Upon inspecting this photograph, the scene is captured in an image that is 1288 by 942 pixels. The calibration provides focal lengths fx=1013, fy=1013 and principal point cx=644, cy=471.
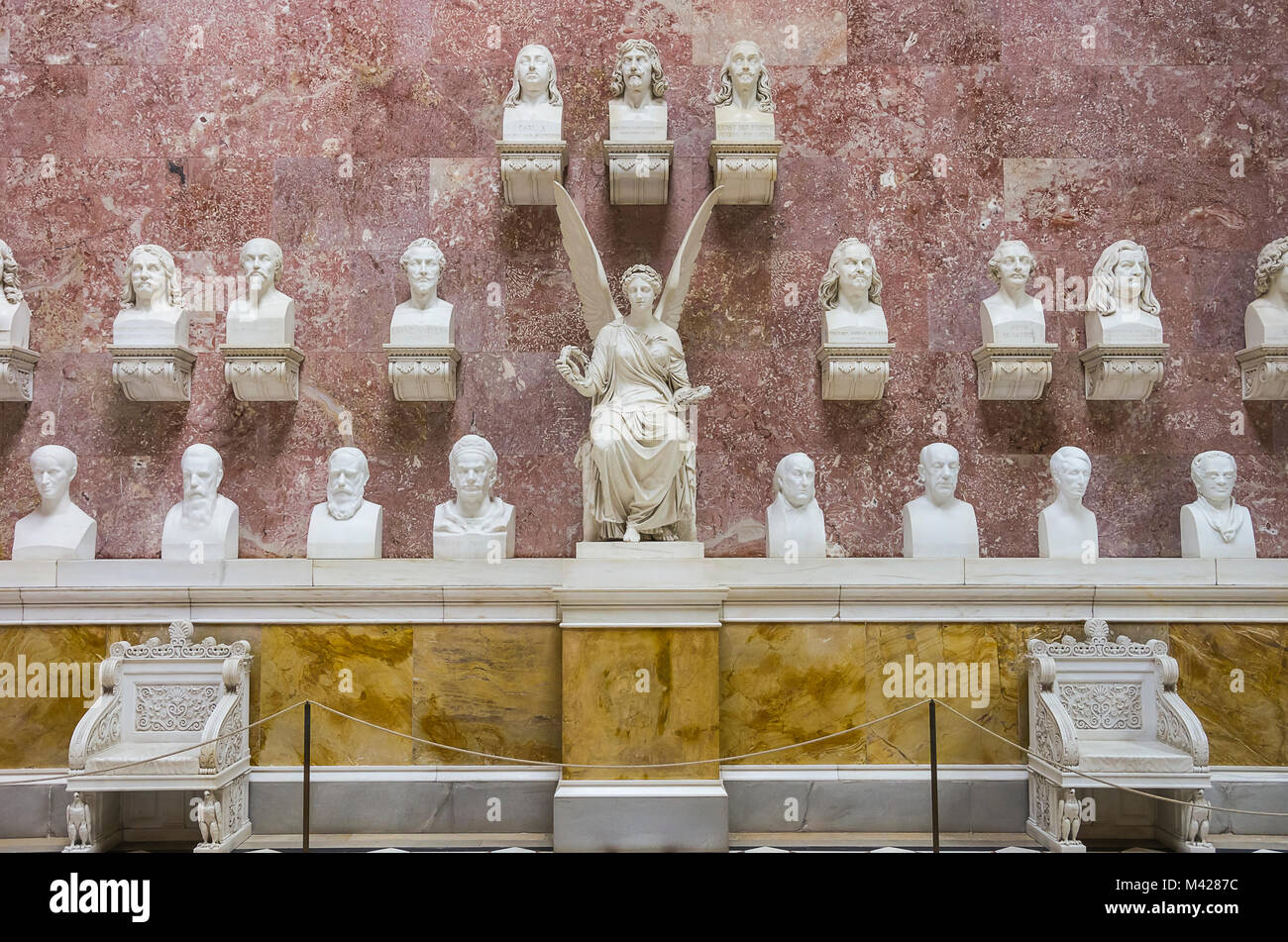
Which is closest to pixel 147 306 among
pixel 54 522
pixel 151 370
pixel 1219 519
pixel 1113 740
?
pixel 151 370

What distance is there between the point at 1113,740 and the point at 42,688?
18.7 feet

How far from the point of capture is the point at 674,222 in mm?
7129

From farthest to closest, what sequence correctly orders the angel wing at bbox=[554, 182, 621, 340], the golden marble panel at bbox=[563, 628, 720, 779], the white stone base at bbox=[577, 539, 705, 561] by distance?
1. the angel wing at bbox=[554, 182, 621, 340]
2. the white stone base at bbox=[577, 539, 705, 561]
3. the golden marble panel at bbox=[563, 628, 720, 779]

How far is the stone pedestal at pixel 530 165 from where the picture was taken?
667 centimetres

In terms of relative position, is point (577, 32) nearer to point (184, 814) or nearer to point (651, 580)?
point (651, 580)

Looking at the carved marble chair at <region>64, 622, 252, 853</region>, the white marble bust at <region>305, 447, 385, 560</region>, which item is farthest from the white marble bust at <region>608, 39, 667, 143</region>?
the carved marble chair at <region>64, 622, 252, 853</region>

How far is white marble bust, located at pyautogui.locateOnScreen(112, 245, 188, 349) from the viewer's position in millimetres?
6613

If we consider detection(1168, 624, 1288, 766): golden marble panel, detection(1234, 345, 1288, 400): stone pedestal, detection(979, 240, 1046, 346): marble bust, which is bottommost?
detection(1168, 624, 1288, 766): golden marble panel

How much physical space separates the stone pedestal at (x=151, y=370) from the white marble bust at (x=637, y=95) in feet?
10.7

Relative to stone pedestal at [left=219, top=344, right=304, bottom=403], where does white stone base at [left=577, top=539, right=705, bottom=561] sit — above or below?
below

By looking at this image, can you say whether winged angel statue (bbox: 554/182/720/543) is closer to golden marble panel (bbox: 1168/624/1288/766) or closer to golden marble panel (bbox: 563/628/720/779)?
golden marble panel (bbox: 563/628/720/779)

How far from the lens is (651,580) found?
16.8 feet

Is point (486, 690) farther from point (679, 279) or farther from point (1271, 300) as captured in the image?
point (1271, 300)

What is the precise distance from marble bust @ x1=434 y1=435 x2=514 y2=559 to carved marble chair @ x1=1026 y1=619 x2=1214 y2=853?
314cm
